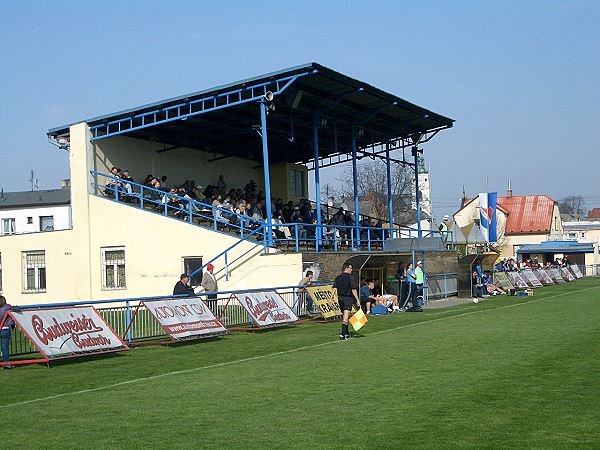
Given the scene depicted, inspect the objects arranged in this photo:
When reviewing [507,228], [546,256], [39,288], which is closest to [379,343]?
[39,288]

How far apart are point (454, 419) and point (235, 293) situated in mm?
14062

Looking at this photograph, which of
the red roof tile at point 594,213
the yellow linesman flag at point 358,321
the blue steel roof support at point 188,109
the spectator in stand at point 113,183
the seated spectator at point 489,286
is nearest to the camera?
the yellow linesman flag at point 358,321

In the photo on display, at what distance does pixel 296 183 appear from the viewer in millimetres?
48469

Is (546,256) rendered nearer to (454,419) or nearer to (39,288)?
(39,288)

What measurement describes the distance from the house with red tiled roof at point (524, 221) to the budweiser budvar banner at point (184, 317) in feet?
252

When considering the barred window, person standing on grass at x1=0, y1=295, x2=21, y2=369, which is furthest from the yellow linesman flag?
the barred window

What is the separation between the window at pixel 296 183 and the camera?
157 ft

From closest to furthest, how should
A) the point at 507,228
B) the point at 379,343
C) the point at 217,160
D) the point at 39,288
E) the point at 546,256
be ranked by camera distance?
the point at 379,343, the point at 39,288, the point at 217,160, the point at 546,256, the point at 507,228

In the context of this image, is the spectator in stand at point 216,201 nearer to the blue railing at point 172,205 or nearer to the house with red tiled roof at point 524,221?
the blue railing at point 172,205

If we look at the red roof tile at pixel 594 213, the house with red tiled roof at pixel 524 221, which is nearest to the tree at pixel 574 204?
the red roof tile at pixel 594 213

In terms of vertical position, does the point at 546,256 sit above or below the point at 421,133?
below

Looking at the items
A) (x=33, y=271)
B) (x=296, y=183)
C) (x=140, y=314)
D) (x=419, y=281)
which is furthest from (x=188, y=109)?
(x=296, y=183)

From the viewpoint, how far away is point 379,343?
18203 mm

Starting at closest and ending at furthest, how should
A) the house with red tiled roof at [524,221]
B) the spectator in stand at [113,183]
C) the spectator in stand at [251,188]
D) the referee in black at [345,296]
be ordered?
the referee in black at [345,296] < the spectator in stand at [113,183] < the spectator in stand at [251,188] < the house with red tiled roof at [524,221]
